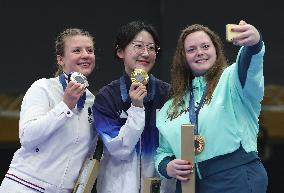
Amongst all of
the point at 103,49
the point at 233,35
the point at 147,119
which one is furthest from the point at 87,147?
the point at 103,49

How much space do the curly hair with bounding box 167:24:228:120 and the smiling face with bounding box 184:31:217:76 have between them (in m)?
0.02

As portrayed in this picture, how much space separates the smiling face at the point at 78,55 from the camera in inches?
117

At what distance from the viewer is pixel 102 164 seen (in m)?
2.84

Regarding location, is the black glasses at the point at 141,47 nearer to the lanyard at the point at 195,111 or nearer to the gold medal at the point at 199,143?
the lanyard at the point at 195,111

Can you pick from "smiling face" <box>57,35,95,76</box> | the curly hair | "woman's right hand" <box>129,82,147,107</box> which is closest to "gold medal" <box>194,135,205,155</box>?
the curly hair

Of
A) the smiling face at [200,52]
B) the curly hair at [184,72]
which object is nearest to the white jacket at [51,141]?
the curly hair at [184,72]

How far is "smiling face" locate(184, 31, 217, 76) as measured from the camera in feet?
8.66

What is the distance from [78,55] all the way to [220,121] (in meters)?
0.81

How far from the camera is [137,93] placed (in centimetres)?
262

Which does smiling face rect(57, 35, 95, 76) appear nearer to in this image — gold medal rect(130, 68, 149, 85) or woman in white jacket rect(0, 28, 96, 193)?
woman in white jacket rect(0, 28, 96, 193)

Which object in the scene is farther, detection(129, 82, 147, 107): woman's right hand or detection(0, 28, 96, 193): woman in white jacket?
detection(0, 28, 96, 193): woman in white jacket

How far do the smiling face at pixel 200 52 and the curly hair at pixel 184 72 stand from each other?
0.07 feet

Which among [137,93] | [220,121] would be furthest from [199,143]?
[137,93]

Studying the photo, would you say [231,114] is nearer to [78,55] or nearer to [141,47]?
[141,47]
